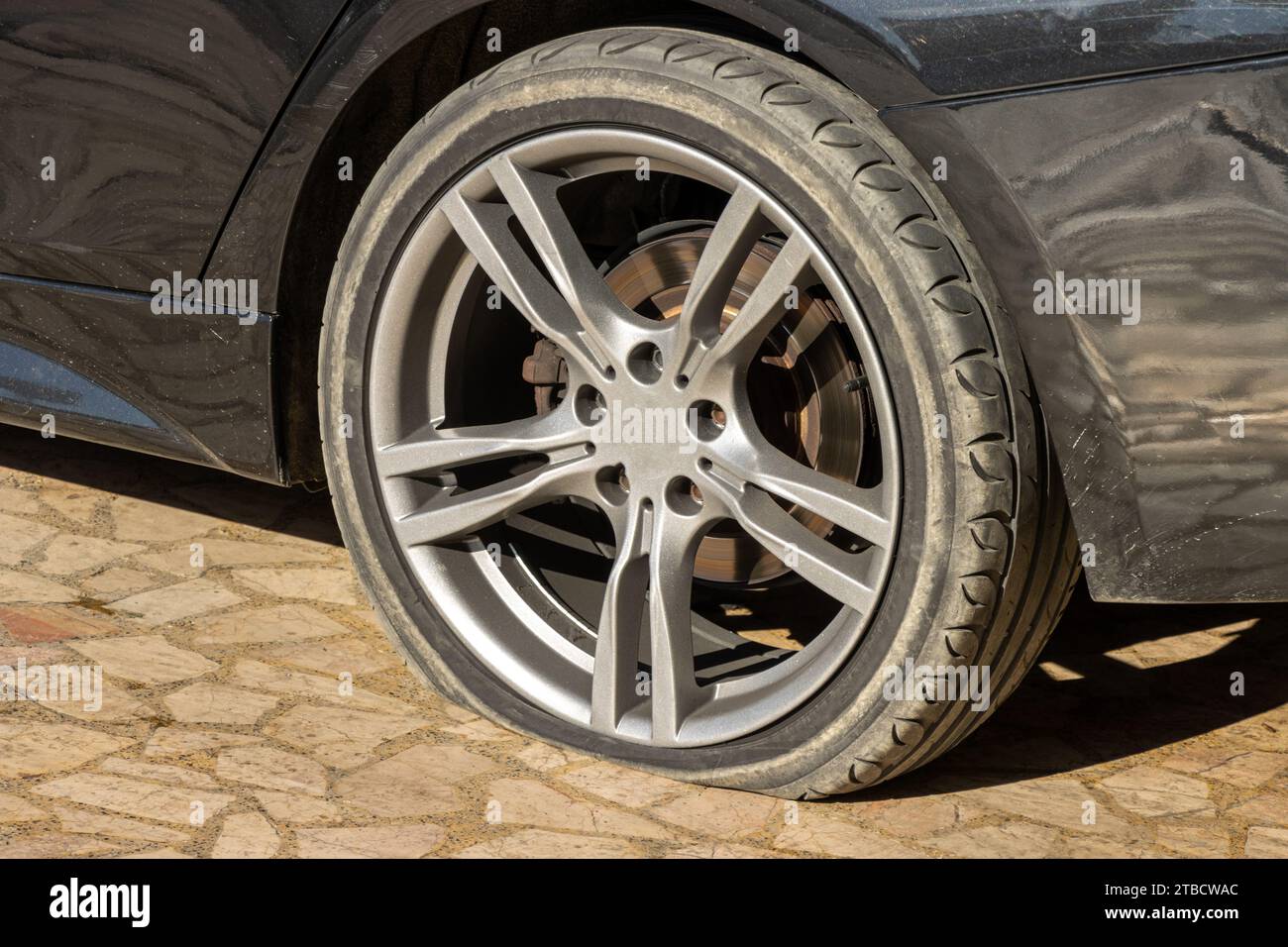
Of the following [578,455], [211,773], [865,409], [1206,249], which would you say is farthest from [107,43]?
[1206,249]

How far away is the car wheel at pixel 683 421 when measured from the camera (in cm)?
234

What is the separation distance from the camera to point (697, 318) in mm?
2568

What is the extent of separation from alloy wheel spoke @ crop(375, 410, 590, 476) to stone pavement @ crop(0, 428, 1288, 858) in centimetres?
45

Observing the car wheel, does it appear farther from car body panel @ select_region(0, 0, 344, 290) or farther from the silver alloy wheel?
car body panel @ select_region(0, 0, 344, 290)

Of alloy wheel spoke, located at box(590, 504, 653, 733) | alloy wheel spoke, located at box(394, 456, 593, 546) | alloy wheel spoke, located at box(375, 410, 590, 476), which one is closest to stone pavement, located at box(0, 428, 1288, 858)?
alloy wheel spoke, located at box(590, 504, 653, 733)

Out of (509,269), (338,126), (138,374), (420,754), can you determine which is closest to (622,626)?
(420,754)

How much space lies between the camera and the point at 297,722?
9.41 feet

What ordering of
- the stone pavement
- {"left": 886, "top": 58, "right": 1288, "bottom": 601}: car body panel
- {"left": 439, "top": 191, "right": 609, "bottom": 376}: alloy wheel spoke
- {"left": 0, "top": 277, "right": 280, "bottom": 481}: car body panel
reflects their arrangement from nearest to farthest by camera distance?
{"left": 886, "top": 58, "right": 1288, "bottom": 601}: car body panel, the stone pavement, {"left": 439, "top": 191, "right": 609, "bottom": 376}: alloy wheel spoke, {"left": 0, "top": 277, "right": 280, "bottom": 481}: car body panel

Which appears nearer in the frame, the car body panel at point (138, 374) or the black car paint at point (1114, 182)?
the black car paint at point (1114, 182)

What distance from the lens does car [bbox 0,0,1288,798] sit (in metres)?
2.16

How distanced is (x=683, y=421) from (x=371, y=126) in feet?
2.68

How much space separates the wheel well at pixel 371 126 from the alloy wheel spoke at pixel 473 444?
245 mm

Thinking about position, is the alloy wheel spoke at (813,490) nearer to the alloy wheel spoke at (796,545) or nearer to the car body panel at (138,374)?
the alloy wheel spoke at (796,545)

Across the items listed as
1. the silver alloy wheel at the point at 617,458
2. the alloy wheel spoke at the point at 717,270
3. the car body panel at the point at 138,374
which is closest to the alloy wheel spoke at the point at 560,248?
the silver alloy wheel at the point at 617,458
